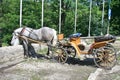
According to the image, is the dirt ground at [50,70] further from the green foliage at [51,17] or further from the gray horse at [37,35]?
the green foliage at [51,17]

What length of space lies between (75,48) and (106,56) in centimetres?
130

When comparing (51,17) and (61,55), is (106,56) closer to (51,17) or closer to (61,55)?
(61,55)

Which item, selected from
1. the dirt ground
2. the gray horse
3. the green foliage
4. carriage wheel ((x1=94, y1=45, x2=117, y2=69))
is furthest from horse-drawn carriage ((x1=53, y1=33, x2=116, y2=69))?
the green foliage

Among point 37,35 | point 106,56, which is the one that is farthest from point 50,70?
point 37,35

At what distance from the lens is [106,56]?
14695 millimetres

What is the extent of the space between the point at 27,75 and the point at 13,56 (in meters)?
4.12

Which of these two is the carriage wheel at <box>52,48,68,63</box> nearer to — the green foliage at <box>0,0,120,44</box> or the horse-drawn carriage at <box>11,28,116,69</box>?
the horse-drawn carriage at <box>11,28,116,69</box>

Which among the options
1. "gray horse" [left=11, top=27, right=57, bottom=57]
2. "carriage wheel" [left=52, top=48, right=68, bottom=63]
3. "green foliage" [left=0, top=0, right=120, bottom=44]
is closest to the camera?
"carriage wheel" [left=52, top=48, right=68, bottom=63]

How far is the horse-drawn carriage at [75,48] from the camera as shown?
14656mm

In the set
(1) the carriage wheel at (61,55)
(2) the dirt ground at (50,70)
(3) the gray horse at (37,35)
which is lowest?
(2) the dirt ground at (50,70)

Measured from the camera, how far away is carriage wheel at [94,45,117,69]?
14.6 m

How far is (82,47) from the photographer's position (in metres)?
15.5

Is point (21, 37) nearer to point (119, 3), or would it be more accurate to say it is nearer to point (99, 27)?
point (99, 27)

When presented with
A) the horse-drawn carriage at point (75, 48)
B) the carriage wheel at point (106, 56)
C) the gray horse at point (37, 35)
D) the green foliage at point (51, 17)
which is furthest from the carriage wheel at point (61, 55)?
the green foliage at point (51, 17)
